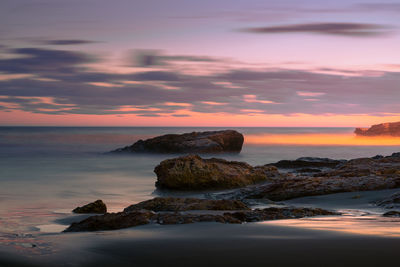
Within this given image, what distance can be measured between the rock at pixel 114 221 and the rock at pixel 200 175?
832 cm

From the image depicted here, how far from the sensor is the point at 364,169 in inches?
588

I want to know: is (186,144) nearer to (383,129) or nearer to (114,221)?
(114,221)

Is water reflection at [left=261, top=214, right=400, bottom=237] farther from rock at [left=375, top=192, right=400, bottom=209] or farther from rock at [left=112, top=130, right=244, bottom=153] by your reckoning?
→ rock at [left=112, top=130, right=244, bottom=153]

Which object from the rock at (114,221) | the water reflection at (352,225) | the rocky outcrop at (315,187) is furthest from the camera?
the rocky outcrop at (315,187)

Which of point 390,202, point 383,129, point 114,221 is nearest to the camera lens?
point 114,221

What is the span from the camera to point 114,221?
694 cm

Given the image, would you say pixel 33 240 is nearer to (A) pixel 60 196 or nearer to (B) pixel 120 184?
(A) pixel 60 196

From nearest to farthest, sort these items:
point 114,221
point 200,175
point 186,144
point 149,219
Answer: point 114,221 < point 149,219 < point 200,175 < point 186,144

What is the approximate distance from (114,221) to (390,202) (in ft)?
19.2

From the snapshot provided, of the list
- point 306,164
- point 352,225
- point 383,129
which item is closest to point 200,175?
point 352,225

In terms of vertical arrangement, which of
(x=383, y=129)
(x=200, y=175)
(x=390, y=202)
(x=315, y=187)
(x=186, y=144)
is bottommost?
(x=390, y=202)

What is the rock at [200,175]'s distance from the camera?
51.1 ft

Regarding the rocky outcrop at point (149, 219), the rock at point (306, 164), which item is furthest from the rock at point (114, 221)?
the rock at point (306, 164)

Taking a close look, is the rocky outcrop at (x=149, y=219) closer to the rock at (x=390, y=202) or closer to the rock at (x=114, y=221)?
the rock at (x=114, y=221)
